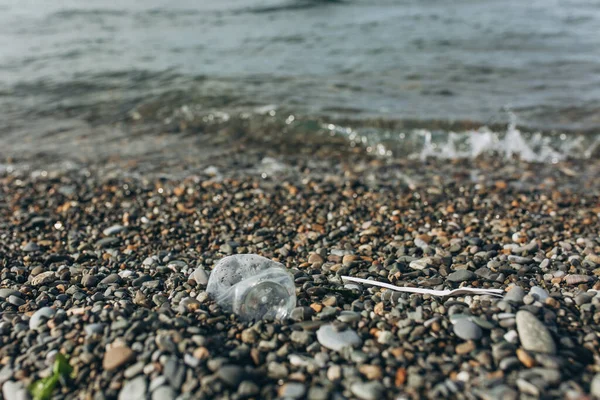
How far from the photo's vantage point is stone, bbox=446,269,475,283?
3.53m

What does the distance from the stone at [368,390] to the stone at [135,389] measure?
0.97 metres

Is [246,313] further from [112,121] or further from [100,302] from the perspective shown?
[112,121]

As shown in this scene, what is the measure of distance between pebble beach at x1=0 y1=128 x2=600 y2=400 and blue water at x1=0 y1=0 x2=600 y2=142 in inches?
105

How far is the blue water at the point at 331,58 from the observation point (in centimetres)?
920

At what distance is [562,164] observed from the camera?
6.88 metres

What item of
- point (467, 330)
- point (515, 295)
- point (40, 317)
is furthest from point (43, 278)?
point (515, 295)

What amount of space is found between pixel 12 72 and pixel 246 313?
12.2 m

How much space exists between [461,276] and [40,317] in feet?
Result: 8.85

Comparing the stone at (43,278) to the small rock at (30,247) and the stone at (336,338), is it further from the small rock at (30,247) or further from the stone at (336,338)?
the stone at (336,338)

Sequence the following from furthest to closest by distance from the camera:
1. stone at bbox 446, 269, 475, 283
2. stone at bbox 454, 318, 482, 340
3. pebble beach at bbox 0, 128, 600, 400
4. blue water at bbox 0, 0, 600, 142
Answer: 1. blue water at bbox 0, 0, 600, 142
2. stone at bbox 446, 269, 475, 283
3. stone at bbox 454, 318, 482, 340
4. pebble beach at bbox 0, 128, 600, 400

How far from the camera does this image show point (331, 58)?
39.0 feet

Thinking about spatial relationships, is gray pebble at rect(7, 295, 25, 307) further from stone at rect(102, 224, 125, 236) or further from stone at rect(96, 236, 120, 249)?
A: stone at rect(102, 224, 125, 236)

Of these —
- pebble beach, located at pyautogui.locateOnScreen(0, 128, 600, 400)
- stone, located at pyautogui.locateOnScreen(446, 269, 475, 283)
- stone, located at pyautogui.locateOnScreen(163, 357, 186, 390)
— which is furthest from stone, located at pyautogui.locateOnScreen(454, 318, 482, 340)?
stone, located at pyautogui.locateOnScreen(163, 357, 186, 390)

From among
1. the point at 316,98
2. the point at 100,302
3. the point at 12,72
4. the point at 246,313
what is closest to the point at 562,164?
the point at 316,98
